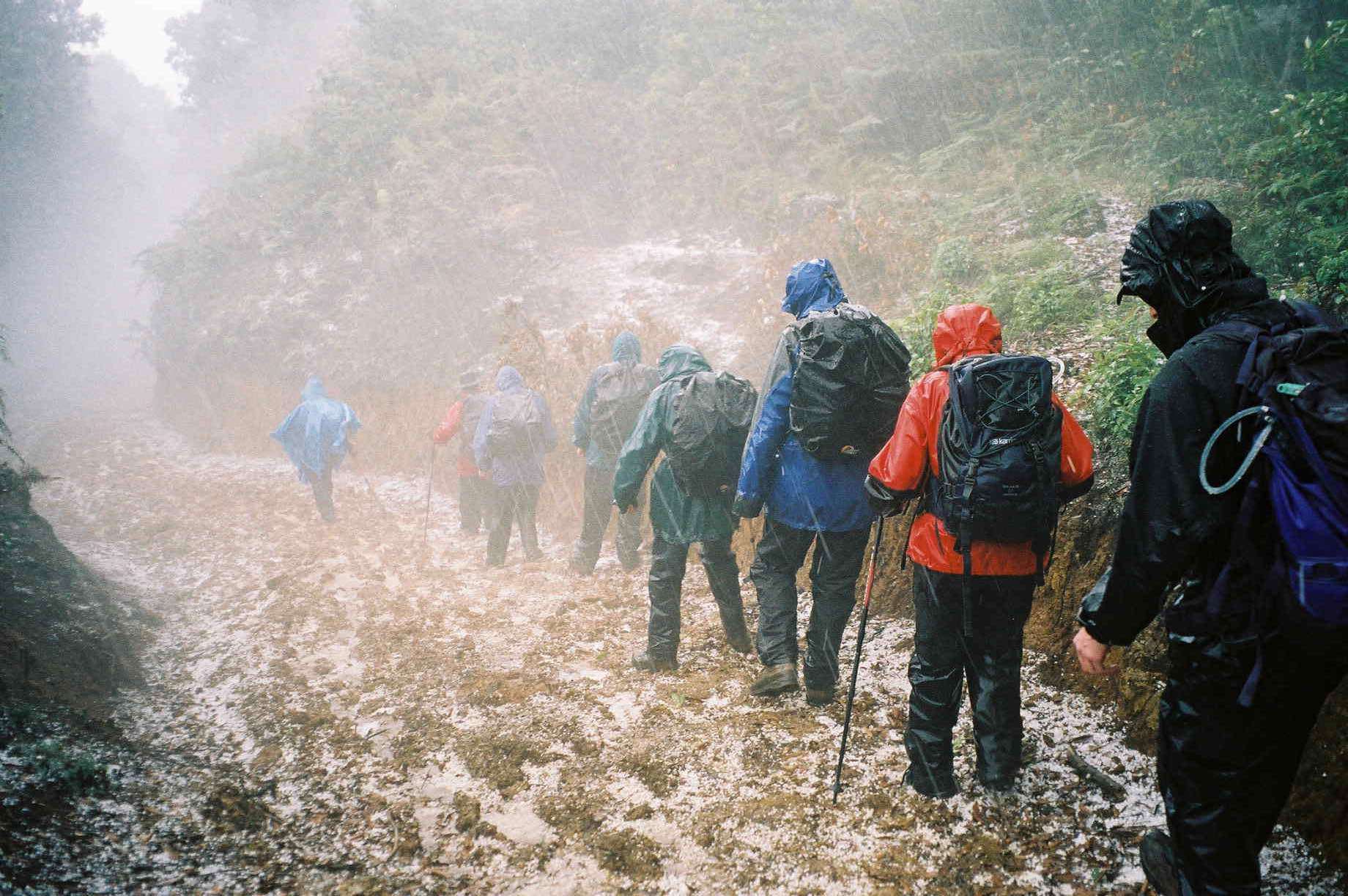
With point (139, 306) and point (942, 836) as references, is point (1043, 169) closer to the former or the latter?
point (942, 836)

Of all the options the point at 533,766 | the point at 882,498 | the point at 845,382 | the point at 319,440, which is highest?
the point at 845,382

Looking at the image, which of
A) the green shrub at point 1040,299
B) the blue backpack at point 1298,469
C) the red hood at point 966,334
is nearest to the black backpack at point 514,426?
the green shrub at point 1040,299

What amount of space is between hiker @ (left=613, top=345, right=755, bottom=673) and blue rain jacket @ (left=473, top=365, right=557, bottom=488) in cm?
329

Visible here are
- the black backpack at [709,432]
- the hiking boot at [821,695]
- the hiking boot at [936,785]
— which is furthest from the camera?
the black backpack at [709,432]

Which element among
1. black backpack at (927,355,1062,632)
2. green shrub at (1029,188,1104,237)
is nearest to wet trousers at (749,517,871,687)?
black backpack at (927,355,1062,632)

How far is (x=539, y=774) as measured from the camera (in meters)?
4.08

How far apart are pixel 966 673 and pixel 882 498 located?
3.47 feet

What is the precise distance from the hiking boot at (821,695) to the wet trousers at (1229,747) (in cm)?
227

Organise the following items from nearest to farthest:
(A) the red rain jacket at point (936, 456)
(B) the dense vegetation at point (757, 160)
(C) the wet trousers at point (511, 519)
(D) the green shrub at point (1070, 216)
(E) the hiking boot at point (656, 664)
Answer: (A) the red rain jacket at point (936, 456), (E) the hiking boot at point (656, 664), (B) the dense vegetation at point (757, 160), (D) the green shrub at point (1070, 216), (C) the wet trousers at point (511, 519)

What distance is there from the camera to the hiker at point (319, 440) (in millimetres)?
10172

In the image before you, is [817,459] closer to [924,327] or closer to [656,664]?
[656,664]

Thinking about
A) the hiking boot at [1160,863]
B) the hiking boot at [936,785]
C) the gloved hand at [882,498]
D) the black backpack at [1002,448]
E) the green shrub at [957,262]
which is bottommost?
the hiking boot at [936,785]

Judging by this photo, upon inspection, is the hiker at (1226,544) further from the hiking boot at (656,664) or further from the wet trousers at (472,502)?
the wet trousers at (472,502)

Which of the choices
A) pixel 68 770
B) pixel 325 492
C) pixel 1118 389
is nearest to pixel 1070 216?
pixel 1118 389
